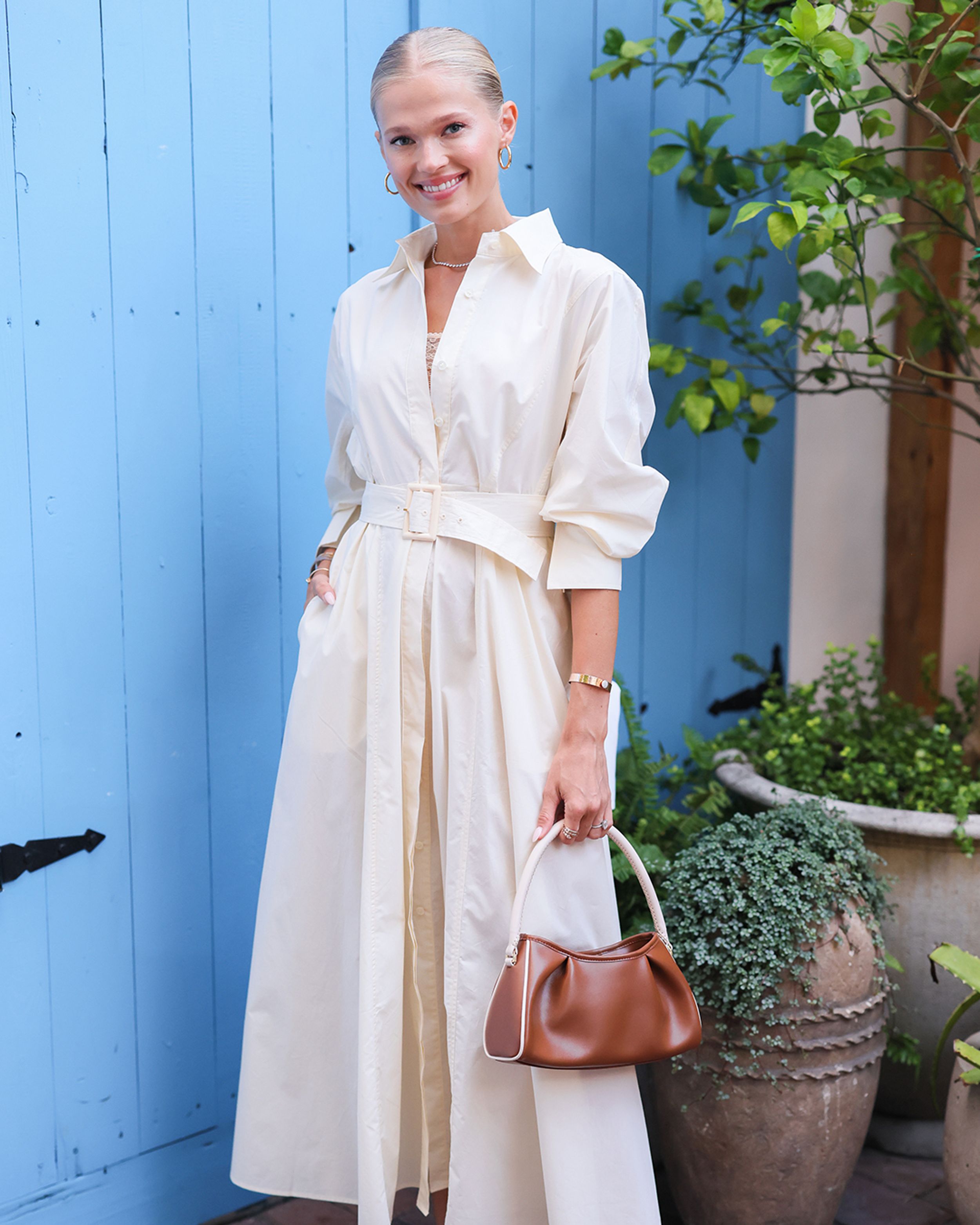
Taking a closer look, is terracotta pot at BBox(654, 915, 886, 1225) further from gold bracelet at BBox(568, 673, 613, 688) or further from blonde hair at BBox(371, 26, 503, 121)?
blonde hair at BBox(371, 26, 503, 121)

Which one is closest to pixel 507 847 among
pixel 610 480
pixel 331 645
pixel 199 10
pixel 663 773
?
pixel 331 645

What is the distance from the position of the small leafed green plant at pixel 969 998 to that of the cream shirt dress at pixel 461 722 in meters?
0.56

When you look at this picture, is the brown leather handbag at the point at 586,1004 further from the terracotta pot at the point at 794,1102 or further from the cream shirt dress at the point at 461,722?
the terracotta pot at the point at 794,1102

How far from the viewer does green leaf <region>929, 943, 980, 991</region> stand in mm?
1859

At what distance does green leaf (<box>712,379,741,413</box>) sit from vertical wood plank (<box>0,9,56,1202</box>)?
131cm

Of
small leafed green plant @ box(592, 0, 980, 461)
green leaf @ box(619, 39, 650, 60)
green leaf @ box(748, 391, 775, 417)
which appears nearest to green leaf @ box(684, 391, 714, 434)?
small leafed green plant @ box(592, 0, 980, 461)

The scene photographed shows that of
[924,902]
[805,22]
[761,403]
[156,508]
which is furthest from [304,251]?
[924,902]

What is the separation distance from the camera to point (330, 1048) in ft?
5.71

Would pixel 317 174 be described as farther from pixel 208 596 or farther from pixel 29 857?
pixel 29 857

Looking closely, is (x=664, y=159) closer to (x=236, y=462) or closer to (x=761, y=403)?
(x=761, y=403)

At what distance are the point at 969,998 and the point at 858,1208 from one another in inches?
16.5

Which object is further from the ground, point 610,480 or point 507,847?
point 610,480

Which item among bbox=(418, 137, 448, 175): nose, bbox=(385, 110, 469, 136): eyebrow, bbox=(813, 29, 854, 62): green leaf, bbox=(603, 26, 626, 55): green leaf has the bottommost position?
bbox=(418, 137, 448, 175): nose

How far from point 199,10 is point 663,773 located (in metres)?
1.73
